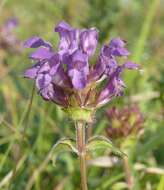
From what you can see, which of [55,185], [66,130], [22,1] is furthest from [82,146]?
[22,1]

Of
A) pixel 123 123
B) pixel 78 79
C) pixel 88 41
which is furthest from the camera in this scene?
pixel 123 123

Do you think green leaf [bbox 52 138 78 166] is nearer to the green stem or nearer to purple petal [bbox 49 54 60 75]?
the green stem

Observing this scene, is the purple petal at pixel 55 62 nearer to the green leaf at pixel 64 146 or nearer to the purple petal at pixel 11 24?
the green leaf at pixel 64 146

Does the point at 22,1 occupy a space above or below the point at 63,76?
below

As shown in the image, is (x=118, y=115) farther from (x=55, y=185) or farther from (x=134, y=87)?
(x=134, y=87)

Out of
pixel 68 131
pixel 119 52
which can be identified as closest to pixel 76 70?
pixel 119 52

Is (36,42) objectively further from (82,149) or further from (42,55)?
(82,149)

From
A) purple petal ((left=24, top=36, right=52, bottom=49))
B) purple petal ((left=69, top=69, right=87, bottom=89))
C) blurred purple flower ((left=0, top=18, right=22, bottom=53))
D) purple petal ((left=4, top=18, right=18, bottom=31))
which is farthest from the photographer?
blurred purple flower ((left=0, top=18, right=22, bottom=53))

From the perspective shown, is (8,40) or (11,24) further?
(8,40)

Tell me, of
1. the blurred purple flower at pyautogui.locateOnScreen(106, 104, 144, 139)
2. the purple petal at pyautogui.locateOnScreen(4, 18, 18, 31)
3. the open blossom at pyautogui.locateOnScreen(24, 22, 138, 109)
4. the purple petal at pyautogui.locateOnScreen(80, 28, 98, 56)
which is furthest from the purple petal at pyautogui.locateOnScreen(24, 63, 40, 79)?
the purple petal at pyautogui.locateOnScreen(4, 18, 18, 31)
